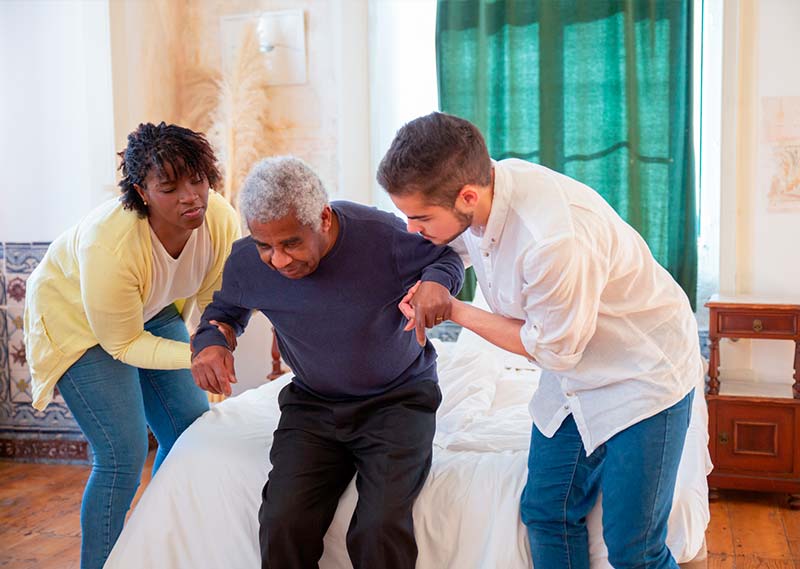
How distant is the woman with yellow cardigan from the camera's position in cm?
199

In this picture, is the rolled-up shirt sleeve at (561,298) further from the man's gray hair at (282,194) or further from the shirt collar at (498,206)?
the man's gray hair at (282,194)

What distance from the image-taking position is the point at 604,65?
12.5 feet

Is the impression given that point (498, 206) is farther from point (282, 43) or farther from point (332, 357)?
point (282, 43)

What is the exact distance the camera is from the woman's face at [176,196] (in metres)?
1.96

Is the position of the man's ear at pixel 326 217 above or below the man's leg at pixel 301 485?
above

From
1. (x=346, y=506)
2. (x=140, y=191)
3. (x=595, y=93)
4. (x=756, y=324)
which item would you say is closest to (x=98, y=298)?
(x=140, y=191)

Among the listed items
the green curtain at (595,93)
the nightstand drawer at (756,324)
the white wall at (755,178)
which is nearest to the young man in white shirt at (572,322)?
the nightstand drawer at (756,324)

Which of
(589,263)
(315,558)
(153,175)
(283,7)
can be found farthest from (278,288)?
(283,7)

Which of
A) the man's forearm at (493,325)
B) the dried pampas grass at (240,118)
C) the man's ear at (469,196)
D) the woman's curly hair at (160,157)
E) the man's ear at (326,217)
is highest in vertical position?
the dried pampas grass at (240,118)

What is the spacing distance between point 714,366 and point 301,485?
6.74 feet

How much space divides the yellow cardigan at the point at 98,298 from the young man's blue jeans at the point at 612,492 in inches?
38.6

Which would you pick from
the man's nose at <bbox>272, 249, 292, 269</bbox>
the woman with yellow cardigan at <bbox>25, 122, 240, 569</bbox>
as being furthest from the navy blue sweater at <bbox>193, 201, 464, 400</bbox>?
the woman with yellow cardigan at <bbox>25, 122, 240, 569</bbox>

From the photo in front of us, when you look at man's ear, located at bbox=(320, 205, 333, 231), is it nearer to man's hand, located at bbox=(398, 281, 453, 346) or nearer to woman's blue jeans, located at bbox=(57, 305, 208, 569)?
man's hand, located at bbox=(398, 281, 453, 346)

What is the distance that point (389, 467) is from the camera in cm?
178
